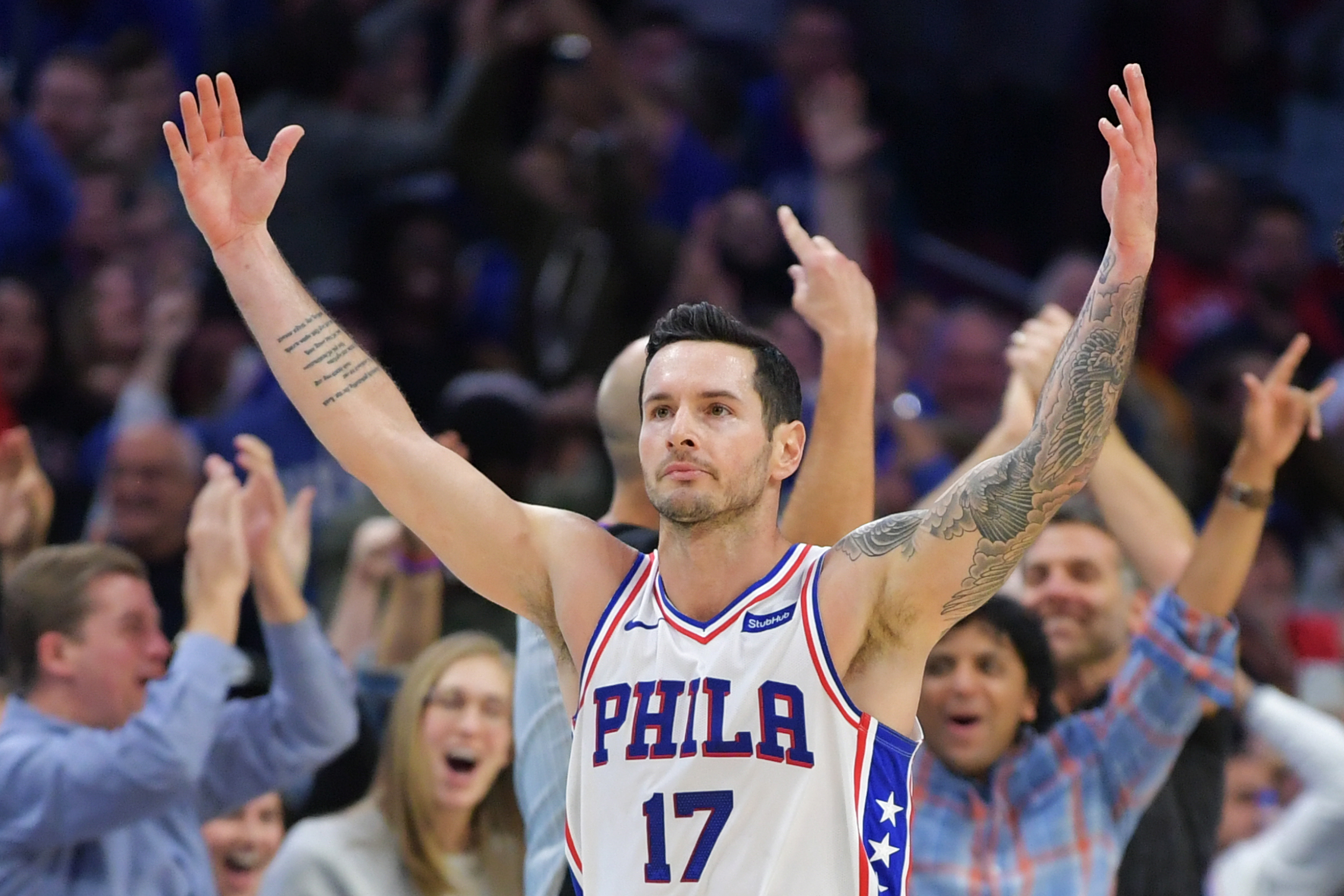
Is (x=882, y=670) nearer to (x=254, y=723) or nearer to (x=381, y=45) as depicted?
(x=254, y=723)

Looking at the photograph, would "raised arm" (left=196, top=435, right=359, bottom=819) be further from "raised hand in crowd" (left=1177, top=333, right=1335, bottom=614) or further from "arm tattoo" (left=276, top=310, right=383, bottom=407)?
"raised hand in crowd" (left=1177, top=333, right=1335, bottom=614)

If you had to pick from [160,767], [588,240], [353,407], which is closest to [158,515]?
[160,767]

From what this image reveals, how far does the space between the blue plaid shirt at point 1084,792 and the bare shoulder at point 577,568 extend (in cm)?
130

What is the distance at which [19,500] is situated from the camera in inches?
225

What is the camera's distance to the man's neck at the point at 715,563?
11.9 ft

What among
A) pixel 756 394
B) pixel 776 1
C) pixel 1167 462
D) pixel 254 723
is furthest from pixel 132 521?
pixel 776 1

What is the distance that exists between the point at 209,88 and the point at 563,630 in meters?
1.26

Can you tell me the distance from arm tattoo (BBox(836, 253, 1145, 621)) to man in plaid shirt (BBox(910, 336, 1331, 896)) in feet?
4.17

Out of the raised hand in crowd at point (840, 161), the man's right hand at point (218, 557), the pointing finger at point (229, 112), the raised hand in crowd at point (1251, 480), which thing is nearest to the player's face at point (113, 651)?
the man's right hand at point (218, 557)

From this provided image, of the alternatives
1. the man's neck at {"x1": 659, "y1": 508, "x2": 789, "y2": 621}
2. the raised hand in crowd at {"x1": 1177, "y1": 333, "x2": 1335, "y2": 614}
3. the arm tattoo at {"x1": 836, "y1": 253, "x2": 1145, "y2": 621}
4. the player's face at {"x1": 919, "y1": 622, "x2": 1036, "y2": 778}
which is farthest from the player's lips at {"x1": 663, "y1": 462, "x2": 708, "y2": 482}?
the raised hand in crowd at {"x1": 1177, "y1": 333, "x2": 1335, "y2": 614}

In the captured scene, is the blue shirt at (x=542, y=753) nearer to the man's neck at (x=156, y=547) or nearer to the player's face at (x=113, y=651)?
the player's face at (x=113, y=651)

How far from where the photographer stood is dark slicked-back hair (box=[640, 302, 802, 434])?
3688 mm

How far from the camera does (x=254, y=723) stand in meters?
5.17

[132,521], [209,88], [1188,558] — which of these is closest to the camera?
[209,88]
